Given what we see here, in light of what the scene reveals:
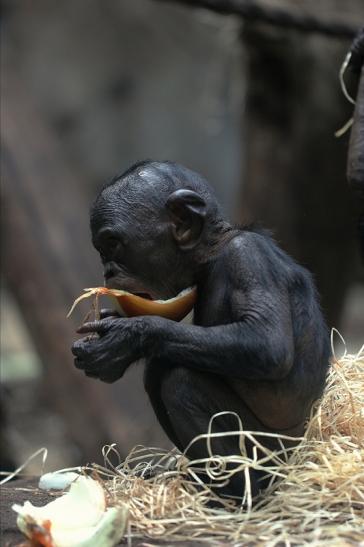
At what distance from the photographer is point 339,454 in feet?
10.3

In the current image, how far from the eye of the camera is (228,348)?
9.46 feet

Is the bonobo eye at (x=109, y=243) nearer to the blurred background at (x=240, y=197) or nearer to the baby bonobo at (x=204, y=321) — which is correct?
the baby bonobo at (x=204, y=321)

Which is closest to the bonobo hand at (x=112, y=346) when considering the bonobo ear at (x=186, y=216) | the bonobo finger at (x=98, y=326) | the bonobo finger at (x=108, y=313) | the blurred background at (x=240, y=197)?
the bonobo finger at (x=98, y=326)

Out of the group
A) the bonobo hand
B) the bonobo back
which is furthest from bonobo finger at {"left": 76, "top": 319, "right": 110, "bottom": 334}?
the bonobo back

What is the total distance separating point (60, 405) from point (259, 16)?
3.25 meters

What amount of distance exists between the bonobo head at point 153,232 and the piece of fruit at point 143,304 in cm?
7

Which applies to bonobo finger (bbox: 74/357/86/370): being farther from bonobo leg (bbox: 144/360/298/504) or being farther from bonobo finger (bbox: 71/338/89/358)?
bonobo leg (bbox: 144/360/298/504)

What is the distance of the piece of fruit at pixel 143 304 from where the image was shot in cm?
305

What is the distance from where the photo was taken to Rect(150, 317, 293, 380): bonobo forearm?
9.42ft

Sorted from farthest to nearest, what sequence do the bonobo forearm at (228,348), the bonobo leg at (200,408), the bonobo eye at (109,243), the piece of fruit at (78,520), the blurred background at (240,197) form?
the blurred background at (240,197) → the bonobo eye at (109,243) → the bonobo leg at (200,408) → the bonobo forearm at (228,348) → the piece of fruit at (78,520)

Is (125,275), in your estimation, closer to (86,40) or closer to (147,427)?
(147,427)

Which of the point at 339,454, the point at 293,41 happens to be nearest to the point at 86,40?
the point at 293,41

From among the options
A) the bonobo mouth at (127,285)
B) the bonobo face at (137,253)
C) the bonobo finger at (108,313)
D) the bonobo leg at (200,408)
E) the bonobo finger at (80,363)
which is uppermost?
the bonobo face at (137,253)

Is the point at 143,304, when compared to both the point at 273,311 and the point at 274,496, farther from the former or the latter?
the point at 274,496
